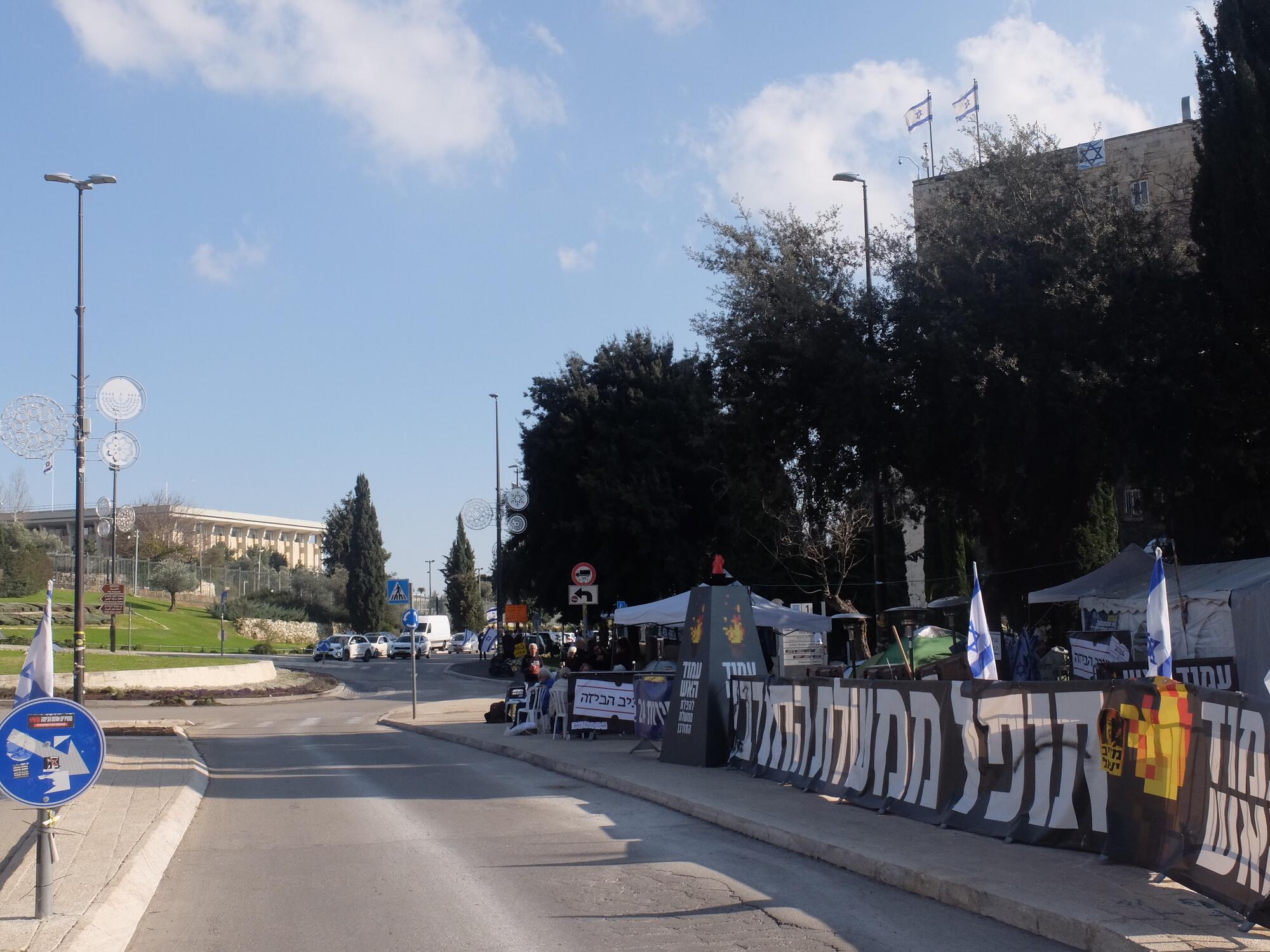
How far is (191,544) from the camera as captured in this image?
319 feet

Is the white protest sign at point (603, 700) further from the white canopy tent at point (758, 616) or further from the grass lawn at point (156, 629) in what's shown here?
the grass lawn at point (156, 629)

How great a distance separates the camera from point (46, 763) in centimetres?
652

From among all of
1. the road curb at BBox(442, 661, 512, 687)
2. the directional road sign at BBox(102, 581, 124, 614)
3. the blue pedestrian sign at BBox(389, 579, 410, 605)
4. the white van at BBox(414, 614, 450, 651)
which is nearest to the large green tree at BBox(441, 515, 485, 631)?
the white van at BBox(414, 614, 450, 651)

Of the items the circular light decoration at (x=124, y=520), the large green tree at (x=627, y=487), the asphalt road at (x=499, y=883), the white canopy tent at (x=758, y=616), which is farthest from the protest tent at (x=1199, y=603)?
the circular light decoration at (x=124, y=520)

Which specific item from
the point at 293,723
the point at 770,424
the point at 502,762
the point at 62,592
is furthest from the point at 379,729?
the point at 62,592

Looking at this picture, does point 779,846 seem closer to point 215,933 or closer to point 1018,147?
point 215,933

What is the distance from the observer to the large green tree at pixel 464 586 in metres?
105

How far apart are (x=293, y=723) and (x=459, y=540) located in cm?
7832

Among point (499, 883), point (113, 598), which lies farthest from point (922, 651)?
point (113, 598)

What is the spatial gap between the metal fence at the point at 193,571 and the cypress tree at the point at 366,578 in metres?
5.43

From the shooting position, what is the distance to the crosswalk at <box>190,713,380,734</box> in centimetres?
2481

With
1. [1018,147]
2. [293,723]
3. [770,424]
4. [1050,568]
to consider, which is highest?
[1018,147]

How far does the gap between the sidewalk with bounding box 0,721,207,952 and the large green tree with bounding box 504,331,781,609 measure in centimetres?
2606

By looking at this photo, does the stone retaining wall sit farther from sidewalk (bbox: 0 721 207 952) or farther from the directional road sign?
sidewalk (bbox: 0 721 207 952)
